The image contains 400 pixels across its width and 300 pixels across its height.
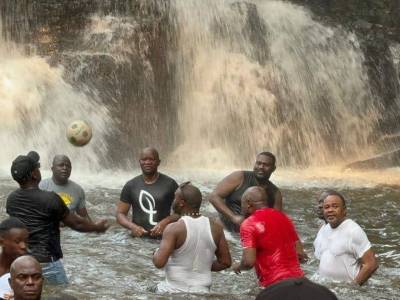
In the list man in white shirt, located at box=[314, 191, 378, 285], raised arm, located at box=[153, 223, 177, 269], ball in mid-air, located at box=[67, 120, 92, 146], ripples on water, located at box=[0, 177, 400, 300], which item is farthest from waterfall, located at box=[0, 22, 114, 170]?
raised arm, located at box=[153, 223, 177, 269]

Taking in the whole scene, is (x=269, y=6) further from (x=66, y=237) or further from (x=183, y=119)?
(x=66, y=237)

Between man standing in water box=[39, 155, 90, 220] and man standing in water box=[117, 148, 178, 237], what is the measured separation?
0.46m

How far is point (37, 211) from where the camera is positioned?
678 cm

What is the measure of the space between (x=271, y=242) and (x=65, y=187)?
334 cm

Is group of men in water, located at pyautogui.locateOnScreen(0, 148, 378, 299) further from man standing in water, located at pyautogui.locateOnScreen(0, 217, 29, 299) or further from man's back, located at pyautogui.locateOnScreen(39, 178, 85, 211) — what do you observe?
man's back, located at pyautogui.locateOnScreen(39, 178, 85, 211)

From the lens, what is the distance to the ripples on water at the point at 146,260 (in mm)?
7547

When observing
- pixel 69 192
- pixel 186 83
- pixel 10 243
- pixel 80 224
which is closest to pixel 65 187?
pixel 69 192

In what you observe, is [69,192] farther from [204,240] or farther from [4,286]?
[4,286]

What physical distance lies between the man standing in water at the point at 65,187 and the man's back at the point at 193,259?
249 centimetres

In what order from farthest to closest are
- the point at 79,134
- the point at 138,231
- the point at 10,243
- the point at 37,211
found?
the point at 79,134 < the point at 138,231 < the point at 37,211 < the point at 10,243

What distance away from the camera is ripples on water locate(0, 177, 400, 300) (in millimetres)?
7547

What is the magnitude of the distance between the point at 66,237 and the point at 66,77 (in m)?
9.01

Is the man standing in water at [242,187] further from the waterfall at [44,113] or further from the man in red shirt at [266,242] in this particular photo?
the waterfall at [44,113]

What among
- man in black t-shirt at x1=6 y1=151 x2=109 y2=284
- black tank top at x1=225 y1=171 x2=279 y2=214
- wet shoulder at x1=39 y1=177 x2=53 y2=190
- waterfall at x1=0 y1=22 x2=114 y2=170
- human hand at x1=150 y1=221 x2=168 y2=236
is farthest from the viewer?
waterfall at x1=0 y1=22 x2=114 y2=170
